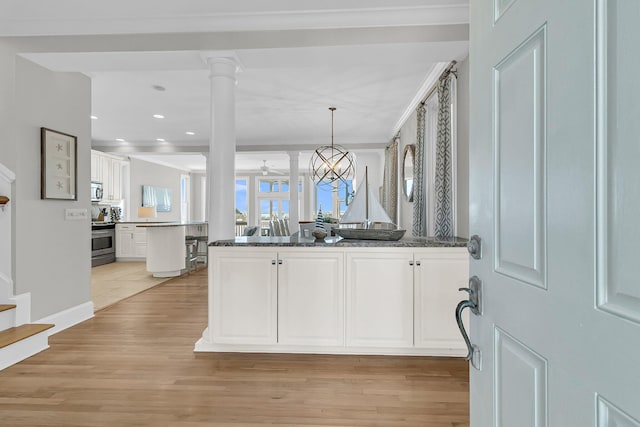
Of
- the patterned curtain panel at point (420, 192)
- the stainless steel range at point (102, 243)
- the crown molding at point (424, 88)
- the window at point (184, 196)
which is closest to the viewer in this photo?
the crown molding at point (424, 88)

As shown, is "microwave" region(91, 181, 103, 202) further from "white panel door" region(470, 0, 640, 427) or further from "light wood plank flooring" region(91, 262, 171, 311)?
"white panel door" region(470, 0, 640, 427)

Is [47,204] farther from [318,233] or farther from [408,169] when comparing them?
[408,169]

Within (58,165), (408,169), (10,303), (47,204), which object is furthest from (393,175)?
(10,303)

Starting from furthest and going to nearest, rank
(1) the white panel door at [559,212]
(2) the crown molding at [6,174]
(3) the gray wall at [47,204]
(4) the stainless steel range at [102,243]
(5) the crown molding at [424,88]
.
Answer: (4) the stainless steel range at [102,243] → (5) the crown molding at [424,88] → (3) the gray wall at [47,204] → (2) the crown molding at [6,174] → (1) the white panel door at [559,212]

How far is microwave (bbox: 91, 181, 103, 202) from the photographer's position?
7.42 meters

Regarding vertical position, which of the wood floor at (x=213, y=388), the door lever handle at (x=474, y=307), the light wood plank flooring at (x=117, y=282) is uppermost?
the door lever handle at (x=474, y=307)

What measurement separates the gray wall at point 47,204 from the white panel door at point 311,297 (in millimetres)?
2309

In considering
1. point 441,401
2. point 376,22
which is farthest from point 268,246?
point 376,22

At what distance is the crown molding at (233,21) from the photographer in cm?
268

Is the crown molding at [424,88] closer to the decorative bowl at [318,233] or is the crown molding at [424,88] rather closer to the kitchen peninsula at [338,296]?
the kitchen peninsula at [338,296]

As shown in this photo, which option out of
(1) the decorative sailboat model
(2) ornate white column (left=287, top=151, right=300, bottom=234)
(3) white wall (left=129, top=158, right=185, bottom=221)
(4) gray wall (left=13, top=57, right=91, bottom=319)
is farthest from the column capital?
(3) white wall (left=129, top=158, right=185, bottom=221)

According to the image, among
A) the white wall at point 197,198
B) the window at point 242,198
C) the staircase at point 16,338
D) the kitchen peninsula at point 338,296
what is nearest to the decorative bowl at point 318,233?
the kitchen peninsula at point 338,296

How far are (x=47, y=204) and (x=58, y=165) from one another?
0.40 m

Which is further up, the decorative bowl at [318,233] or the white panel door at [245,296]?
the decorative bowl at [318,233]
